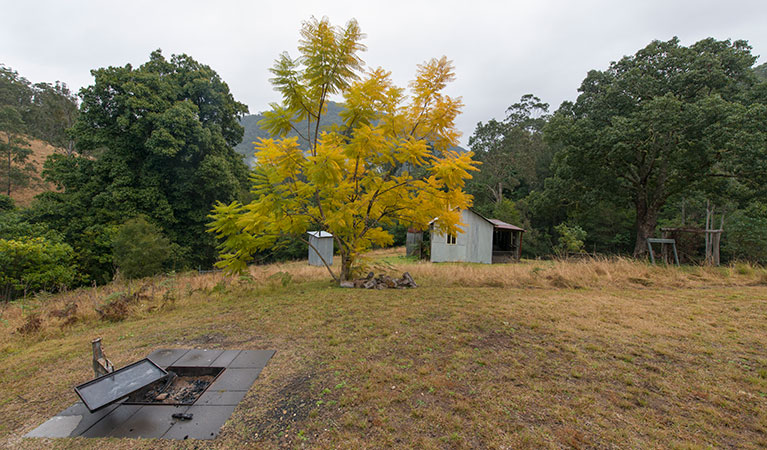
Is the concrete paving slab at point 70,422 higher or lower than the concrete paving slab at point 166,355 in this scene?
lower

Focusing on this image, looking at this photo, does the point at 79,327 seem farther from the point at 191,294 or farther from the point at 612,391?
the point at 612,391

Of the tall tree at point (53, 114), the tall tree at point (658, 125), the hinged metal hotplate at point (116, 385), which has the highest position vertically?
the tall tree at point (53, 114)

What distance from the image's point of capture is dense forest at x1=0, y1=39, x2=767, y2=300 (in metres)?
12.2

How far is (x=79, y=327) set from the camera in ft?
16.2

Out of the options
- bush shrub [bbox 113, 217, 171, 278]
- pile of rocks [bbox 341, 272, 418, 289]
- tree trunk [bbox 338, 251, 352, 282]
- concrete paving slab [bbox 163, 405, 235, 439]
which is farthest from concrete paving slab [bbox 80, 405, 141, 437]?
bush shrub [bbox 113, 217, 171, 278]

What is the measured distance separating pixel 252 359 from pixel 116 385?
115 centimetres

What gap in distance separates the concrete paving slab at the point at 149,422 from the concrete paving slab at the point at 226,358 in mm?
728

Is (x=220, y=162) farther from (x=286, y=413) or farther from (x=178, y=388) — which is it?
(x=286, y=413)

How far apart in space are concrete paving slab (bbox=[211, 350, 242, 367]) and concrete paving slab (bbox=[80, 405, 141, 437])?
79cm

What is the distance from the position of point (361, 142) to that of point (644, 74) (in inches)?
713

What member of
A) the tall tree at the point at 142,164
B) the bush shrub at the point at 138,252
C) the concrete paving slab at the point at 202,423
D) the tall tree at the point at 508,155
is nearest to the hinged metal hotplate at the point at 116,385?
the concrete paving slab at the point at 202,423

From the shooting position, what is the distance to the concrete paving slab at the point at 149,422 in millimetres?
2150

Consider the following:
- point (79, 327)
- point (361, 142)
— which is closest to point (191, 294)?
point (79, 327)

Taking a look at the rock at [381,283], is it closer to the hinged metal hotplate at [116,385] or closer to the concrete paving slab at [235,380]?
the concrete paving slab at [235,380]
